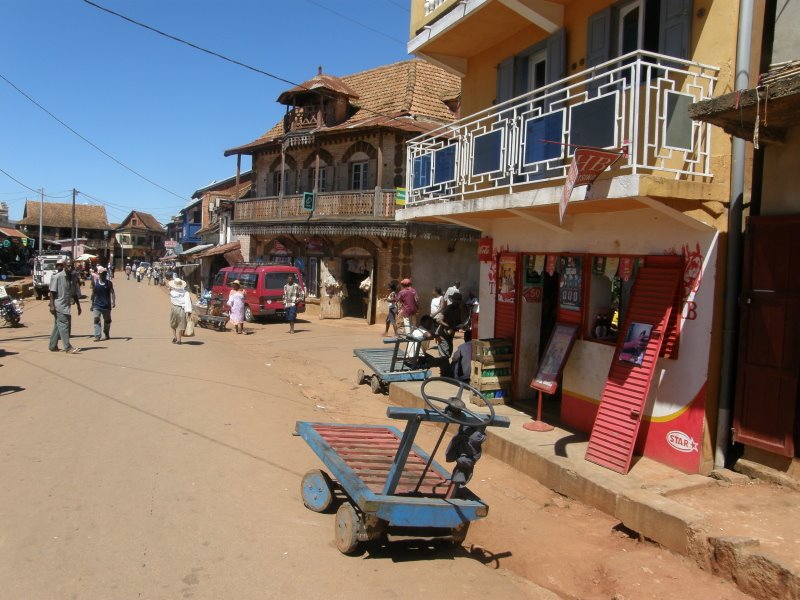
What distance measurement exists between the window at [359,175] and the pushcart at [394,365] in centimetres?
1372

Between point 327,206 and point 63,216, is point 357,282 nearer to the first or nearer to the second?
point 327,206

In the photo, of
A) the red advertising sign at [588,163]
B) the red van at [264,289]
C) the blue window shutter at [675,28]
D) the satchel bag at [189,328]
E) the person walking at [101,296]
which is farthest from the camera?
the red van at [264,289]

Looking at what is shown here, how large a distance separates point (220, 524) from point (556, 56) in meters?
6.97

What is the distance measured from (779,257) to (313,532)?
4.68 metres

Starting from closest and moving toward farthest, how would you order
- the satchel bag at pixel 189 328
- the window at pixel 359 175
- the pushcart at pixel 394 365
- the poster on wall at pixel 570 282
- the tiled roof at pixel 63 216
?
the poster on wall at pixel 570 282 → the pushcart at pixel 394 365 → the satchel bag at pixel 189 328 → the window at pixel 359 175 → the tiled roof at pixel 63 216

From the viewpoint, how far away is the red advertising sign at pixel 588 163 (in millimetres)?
5629

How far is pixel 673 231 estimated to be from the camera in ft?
20.3

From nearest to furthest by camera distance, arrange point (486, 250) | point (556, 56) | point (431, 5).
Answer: point (556, 56), point (486, 250), point (431, 5)

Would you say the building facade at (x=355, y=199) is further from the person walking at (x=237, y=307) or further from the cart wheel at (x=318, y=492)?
the cart wheel at (x=318, y=492)

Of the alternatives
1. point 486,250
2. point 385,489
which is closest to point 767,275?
point 385,489

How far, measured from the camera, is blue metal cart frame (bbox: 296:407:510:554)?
4270mm

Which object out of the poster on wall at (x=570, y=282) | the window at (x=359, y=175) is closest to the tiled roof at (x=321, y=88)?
the window at (x=359, y=175)

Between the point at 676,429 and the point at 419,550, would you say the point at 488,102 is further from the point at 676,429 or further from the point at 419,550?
the point at 419,550

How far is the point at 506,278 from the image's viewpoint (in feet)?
30.5
